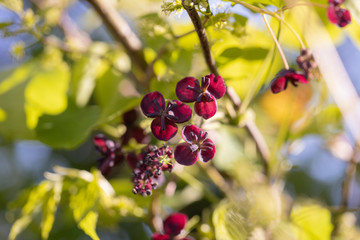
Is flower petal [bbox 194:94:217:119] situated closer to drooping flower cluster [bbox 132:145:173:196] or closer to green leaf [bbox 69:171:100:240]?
drooping flower cluster [bbox 132:145:173:196]

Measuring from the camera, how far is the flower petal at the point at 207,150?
521 mm

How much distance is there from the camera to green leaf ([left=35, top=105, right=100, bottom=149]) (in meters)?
0.74

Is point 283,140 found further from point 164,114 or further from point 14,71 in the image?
point 14,71

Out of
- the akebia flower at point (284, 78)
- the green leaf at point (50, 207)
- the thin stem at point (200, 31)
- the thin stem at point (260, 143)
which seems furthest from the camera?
the thin stem at point (260, 143)

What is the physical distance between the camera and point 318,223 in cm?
81

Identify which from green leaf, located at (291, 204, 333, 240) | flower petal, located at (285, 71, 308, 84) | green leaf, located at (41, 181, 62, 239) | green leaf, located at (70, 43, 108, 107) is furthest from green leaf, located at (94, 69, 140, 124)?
green leaf, located at (291, 204, 333, 240)

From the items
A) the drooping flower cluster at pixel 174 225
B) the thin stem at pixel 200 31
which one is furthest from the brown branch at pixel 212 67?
the drooping flower cluster at pixel 174 225

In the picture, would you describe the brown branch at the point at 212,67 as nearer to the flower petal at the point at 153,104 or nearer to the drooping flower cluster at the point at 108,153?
the flower petal at the point at 153,104

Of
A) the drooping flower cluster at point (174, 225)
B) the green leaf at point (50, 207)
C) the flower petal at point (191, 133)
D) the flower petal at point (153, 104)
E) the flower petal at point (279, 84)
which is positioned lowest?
the drooping flower cluster at point (174, 225)

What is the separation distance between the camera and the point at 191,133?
20.6 inches

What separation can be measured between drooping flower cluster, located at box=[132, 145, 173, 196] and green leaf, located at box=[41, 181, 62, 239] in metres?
0.21

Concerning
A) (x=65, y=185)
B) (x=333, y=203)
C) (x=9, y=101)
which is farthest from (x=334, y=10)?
(x=333, y=203)

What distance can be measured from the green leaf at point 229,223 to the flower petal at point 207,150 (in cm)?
15

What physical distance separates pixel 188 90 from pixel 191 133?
0.06 m
